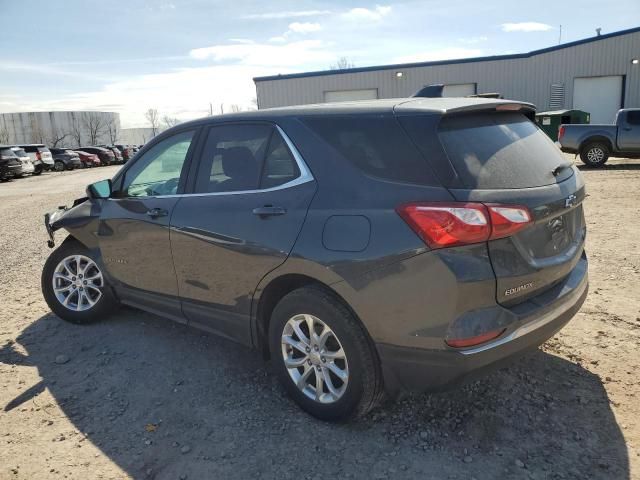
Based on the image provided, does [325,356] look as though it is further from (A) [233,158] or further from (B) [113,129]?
(B) [113,129]

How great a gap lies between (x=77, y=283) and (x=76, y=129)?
88.0m

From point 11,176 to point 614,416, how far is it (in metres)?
27.9

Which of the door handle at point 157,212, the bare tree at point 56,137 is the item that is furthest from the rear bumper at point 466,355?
the bare tree at point 56,137

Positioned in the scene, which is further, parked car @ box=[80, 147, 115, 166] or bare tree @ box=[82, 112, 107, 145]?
bare tree @ box=[82, 112, 107, 145]

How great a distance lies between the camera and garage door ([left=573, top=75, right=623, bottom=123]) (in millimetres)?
28562

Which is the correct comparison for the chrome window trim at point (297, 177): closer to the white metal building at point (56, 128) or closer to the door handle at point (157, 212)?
the door handle at point (157, 212)

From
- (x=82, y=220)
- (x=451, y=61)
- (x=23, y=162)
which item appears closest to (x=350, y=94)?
(x=451, y=61)

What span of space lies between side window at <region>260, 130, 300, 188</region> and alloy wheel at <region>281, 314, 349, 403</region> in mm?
787

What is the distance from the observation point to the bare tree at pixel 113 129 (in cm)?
8738

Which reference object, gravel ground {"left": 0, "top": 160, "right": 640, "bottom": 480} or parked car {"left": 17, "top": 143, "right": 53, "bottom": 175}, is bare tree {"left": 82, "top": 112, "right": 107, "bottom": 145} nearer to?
parked car {"left": 17, "top": 143, "right": 53, "bottom": 175}

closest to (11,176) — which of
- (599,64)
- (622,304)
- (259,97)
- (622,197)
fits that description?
(259,97)

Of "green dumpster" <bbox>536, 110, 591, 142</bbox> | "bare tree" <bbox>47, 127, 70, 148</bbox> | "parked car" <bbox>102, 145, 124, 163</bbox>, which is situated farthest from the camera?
"bare tree" <bbox>47, 127, 70, 148</bbox>

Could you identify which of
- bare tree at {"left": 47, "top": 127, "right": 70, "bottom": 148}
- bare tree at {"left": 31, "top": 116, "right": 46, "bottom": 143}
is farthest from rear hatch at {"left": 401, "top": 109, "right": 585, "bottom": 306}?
bare tree at {"left": 31, "top": 116, "right": 46, "bottom": 143}

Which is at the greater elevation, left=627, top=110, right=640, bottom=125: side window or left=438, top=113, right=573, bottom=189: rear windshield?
left=627, top=110, right=640, bottom=125: side window
